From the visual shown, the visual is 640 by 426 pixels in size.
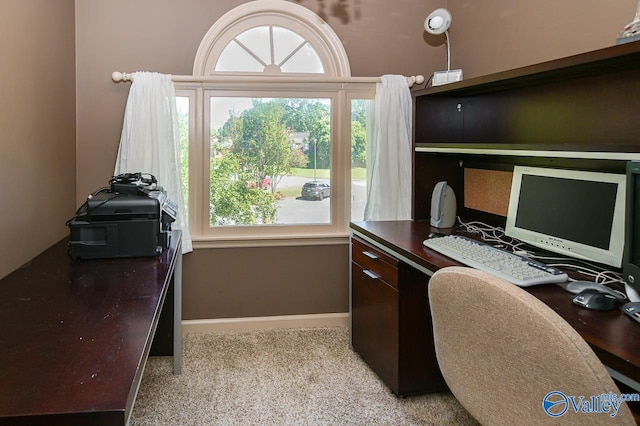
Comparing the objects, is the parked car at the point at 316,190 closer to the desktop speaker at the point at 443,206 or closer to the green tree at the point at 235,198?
the green tree at the point at 235,198

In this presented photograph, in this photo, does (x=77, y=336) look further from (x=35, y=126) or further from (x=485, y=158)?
(x=485, y=158)

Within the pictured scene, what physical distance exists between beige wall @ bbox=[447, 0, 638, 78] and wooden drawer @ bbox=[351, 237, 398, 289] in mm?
1297

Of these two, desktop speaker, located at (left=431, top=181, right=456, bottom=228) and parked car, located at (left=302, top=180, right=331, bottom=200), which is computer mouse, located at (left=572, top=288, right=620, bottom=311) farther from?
parked car, located at (left=302, top=180, right=331, bottom=200)

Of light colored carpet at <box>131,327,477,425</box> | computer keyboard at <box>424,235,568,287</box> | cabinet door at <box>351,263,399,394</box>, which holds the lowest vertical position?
light colored carpet at <box>131,327,477,425</box>

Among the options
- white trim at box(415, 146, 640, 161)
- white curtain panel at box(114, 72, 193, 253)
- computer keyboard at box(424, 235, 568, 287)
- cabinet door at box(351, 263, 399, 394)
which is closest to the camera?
white trim at box(415, 146, 640, 161)

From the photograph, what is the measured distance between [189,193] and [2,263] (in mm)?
1281

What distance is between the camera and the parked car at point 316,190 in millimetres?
3342

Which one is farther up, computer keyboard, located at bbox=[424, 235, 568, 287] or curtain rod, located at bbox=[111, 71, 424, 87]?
curtain rod, located at bbox=[111, 71, 424, 87]

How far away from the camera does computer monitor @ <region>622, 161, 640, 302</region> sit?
4.59 ft

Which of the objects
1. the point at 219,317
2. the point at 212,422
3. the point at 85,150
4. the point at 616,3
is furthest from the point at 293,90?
the point at 212,422

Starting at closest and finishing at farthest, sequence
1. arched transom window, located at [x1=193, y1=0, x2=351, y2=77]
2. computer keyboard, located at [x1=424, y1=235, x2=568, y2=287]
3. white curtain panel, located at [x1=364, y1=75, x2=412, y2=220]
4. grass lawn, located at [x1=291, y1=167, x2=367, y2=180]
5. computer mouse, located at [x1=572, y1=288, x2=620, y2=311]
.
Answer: computer mouse, located at [x1=572, y1=288, x2=620, y2=311] < computer keyboard, located at [x1=424, y1=235, x2=568, y2=287] < arched transom window, located at [x1=193, y1=0, x2=351, y2=77] < white curtain panel, located at [x1=364, y1=75, x2=412, y2=220] < grass lawn, located at [x1=291, y1=167, x2=367, y2=180]
